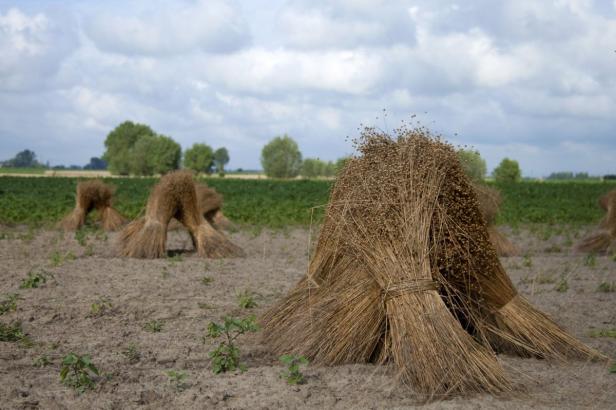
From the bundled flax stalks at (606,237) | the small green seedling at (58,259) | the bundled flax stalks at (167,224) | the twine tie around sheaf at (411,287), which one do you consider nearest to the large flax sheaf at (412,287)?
the twine tie around sheaf at (411,287)

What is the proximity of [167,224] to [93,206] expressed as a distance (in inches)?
286

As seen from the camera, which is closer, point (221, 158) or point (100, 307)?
point (100, 307)

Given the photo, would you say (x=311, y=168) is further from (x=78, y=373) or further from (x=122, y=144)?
(x=78, y=373)

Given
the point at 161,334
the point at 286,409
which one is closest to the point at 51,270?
the point at 161,334

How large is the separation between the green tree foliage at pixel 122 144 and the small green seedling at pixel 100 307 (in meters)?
108

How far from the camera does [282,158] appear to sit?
108 meters

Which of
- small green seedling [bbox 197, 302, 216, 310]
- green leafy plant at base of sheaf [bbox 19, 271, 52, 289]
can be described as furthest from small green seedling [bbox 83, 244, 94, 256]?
small green seedling [bbox 197, 302, 216, 310]

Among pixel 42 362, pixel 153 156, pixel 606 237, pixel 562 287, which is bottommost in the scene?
pixel 42 362

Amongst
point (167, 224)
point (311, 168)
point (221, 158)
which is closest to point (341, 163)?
point (167, 224)

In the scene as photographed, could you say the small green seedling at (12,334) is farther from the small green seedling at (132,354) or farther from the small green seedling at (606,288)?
the small green seedling at (606,288)

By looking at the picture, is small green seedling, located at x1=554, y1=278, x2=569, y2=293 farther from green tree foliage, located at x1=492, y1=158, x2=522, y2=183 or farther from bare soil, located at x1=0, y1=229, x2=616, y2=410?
green tree foliage, located at x1=492, y1=158, x2=522, y2=183

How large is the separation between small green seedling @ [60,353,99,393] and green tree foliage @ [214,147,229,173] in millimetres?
131025

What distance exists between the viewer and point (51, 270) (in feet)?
38.7

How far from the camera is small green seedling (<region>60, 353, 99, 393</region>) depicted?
5434 mm
